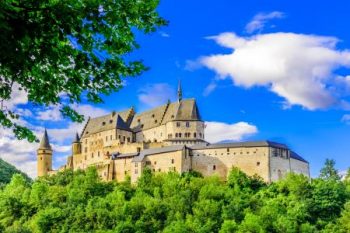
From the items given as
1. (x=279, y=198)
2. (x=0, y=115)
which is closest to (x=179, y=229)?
(x=279, y=198)

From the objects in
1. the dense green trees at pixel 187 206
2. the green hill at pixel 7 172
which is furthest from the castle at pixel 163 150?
the green hill at pixel 7 172

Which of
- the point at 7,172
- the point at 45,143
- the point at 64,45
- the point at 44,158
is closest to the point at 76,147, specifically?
the point at 44,158

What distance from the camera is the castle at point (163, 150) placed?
252 feet

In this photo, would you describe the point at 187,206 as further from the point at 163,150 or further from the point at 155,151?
the point at 155,151

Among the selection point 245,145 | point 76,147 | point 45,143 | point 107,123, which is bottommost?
point 245,145

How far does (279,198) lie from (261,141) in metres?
8.97

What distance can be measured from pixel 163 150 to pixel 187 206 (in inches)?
466

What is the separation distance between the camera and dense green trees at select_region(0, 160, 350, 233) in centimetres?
6562

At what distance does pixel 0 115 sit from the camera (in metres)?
Answer: 11.5

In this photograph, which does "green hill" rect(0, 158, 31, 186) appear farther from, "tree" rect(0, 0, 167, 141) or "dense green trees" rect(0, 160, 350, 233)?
"tree" rect(0, 0, 167, 141)

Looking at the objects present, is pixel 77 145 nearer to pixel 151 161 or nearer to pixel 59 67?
pixel 151 161

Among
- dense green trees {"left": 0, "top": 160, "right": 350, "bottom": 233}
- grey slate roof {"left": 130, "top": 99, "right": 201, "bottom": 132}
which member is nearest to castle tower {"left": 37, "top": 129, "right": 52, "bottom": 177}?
grey slate roof {"left": 130, "top": 99, "right": 201, "bottom": 132}

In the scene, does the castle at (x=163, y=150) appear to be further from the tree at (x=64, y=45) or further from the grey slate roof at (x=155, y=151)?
the tree at (x=64, y=45)

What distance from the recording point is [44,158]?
9869 centimetres
